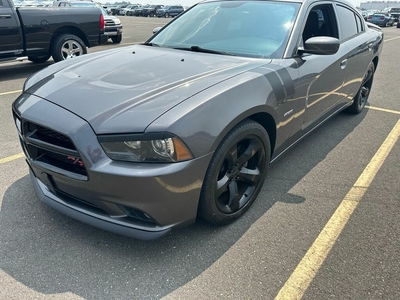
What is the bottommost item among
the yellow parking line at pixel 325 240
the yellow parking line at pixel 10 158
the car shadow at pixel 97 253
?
the yellow parking line at pixel 325 240

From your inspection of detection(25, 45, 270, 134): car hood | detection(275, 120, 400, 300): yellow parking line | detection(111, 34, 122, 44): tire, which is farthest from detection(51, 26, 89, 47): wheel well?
detection(275, 120, 400, 300): yellow parking line

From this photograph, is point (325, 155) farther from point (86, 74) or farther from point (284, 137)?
point (86, 74)

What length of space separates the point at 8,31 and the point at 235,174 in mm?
6259

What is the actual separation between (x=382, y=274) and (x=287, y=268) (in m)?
0.61

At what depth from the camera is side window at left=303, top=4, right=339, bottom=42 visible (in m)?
3.57

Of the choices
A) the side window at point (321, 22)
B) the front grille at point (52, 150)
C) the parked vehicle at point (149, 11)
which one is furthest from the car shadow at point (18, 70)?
the parked vehicle at point (149, 11)

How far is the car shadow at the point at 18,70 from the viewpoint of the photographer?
7.46 metres

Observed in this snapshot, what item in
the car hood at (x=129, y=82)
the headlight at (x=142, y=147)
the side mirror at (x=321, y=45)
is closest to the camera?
the headlight at (x=142, y=147)

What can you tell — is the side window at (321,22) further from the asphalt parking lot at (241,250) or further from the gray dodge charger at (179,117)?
the asphalt parking lot at (241,250)

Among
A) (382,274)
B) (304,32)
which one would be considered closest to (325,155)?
(304,32)

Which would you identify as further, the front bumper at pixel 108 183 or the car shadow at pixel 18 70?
the car shadow at pixel 18 70

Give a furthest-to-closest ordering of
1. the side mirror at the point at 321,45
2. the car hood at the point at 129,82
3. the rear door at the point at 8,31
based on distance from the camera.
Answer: the rear door at the point at 8,31, the side mirror at the point at 321,45, the car hood at the point at 129,82

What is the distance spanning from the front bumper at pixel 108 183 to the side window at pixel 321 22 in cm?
214

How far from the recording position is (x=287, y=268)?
2.33m
